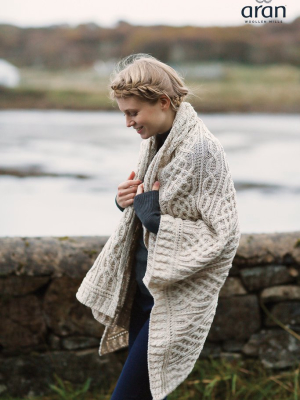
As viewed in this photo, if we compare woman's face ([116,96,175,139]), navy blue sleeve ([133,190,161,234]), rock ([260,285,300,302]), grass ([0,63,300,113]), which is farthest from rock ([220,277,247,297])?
grass ([0,63,300,113])

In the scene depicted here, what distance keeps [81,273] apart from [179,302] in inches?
34.4

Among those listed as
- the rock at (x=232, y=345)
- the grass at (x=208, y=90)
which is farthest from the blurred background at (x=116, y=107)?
the rock at (x=232, y=345)

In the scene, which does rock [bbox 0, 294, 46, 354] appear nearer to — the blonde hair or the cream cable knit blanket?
the cream cable knit blanket

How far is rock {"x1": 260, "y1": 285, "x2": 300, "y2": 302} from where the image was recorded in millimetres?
2611

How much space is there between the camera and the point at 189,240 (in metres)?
1.66

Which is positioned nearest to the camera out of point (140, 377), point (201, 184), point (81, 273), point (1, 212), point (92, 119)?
point (201, 184)

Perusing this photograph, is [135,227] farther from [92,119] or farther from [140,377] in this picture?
[92,119]

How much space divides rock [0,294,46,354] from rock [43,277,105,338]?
0.15 ft

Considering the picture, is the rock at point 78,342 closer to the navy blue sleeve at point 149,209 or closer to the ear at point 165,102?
the navy blue sleeve at point 149,209

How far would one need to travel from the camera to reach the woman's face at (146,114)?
1.66 meters

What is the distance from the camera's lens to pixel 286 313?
264 centimetres

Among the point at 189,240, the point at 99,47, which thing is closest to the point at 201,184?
the point at 189,240

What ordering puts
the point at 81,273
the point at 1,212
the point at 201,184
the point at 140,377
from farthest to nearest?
the point at 1,212, the point at 81,273, the point at 140,377, the point at 201,184

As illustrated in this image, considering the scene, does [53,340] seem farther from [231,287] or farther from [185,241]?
[185,241]
